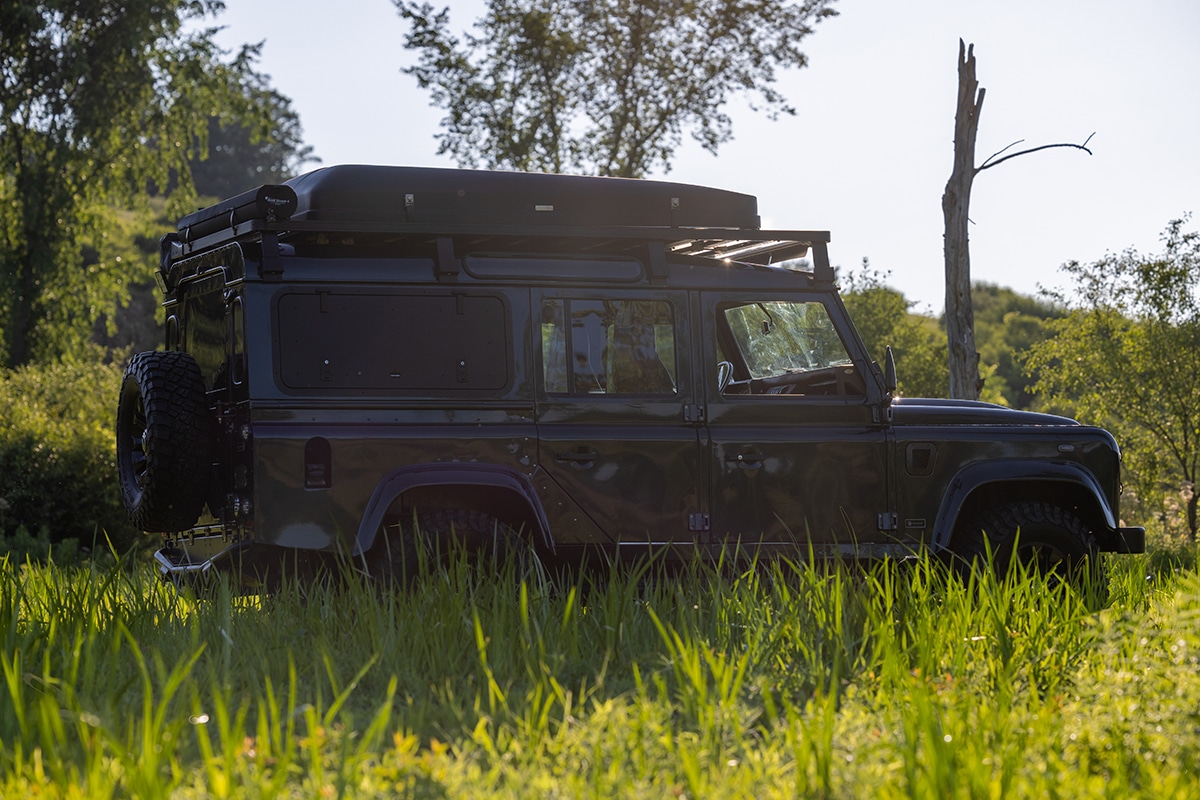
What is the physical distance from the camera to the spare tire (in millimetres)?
5320

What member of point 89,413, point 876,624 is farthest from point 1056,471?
point 89,413

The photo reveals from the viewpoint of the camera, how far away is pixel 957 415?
668cm

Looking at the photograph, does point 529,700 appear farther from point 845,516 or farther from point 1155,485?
point 1155,485

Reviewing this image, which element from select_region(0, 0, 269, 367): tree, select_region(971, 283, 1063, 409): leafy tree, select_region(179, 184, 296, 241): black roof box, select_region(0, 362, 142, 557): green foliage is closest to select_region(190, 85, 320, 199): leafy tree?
select_region(971, 283, 1063, 409): leafy tree

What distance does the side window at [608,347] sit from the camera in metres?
5.91

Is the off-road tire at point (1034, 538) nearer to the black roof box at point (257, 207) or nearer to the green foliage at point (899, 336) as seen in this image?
the black roof box at point (257, 207)

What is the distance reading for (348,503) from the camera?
17.7 ft

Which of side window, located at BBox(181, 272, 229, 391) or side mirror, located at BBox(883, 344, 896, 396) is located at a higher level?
side window, located at BBox(181, 272, 229, 391)

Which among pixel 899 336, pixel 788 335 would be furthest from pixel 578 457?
pixel 899 336

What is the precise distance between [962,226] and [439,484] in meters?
9.48

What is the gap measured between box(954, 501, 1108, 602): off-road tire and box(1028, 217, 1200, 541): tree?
21.1 m

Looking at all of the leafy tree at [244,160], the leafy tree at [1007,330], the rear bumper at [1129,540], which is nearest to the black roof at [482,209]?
the rear bumper at [1129,540]

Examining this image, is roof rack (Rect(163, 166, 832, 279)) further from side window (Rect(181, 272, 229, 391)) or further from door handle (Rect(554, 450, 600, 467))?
door handle (Rect(554, 450, 600, 467))

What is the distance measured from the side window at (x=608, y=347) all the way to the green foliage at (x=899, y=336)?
96.2 ft
